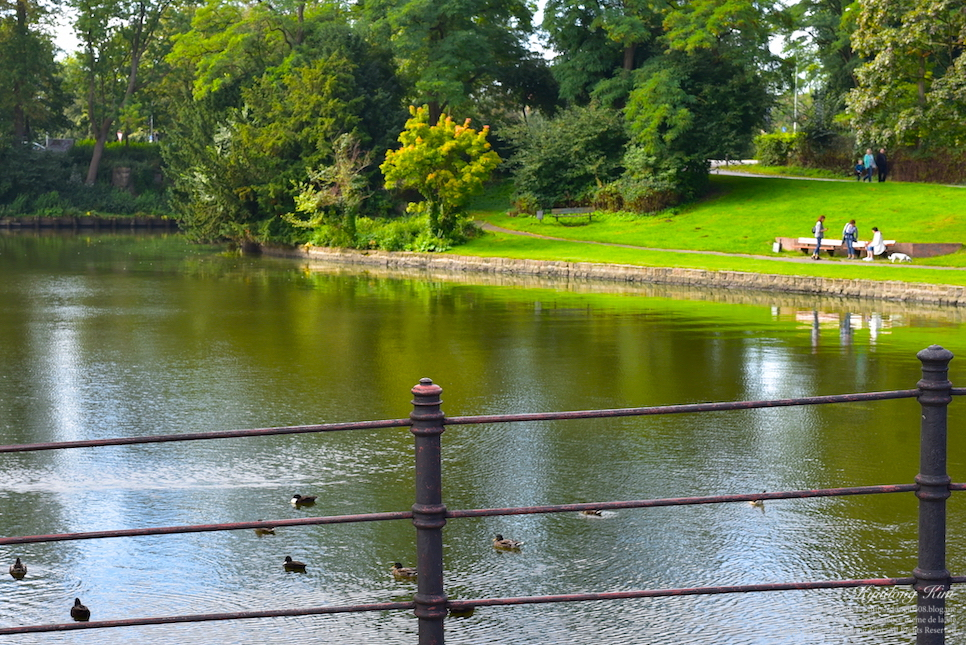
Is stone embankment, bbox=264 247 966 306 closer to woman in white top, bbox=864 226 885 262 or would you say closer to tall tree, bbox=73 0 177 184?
woman in white top, bbox=864 226 885 262

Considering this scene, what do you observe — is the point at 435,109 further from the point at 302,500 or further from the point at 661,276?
the point at 302,500

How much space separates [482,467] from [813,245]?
24.9m

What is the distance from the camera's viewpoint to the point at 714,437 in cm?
1212

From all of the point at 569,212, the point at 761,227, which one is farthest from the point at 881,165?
the point at 569,212

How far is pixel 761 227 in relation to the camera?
40.1m

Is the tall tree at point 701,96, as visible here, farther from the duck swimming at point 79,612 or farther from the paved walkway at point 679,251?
the duck swimming at point 79,612

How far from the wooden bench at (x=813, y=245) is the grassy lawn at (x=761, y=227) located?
0.31 m

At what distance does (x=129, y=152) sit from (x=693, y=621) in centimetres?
7550

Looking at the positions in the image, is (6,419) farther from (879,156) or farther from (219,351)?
(879,156)

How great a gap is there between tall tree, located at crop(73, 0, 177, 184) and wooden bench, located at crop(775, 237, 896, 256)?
5113 centimetres

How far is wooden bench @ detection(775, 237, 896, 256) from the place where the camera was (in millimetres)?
32906

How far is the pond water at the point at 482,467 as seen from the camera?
23.3 ft

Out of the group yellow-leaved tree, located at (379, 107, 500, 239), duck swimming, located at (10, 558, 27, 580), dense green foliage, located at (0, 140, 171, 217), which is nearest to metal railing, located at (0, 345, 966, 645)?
duck swimming, located at (10, 558, 27, 580)

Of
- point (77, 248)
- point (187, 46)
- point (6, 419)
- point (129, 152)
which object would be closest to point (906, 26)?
point (6, 419)
